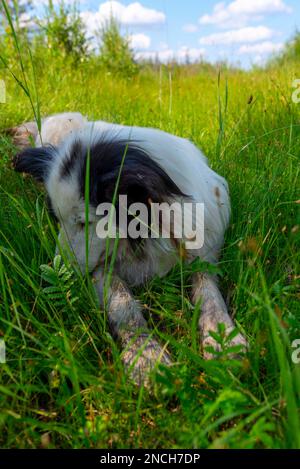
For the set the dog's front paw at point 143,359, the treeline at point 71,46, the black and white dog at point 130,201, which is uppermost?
the treeline at point 71,46

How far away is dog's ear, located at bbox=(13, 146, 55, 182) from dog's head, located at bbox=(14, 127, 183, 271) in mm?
120

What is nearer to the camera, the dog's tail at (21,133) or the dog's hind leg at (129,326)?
the dog's hind leg at (129,326)

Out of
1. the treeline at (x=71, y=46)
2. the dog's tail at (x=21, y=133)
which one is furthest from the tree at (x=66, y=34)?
the dog's tail at (x=21, y=133)

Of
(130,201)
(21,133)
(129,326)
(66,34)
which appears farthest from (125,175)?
(66,34)

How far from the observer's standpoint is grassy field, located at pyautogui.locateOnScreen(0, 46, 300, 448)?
1062 mm

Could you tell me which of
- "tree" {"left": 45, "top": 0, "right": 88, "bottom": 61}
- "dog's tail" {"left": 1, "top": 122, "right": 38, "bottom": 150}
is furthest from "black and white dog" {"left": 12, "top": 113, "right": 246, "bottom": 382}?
"tree" {"left": 45, "top": 0, "right": 88, "bottom": 61}

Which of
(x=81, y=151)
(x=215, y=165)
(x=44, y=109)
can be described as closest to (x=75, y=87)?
(x=44, y=109)

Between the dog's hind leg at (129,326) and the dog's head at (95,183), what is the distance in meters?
0.14

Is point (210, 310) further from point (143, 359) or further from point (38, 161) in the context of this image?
point (38, 161)

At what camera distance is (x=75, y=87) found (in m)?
5.25

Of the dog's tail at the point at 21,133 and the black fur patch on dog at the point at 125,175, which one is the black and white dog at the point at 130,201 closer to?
the black fur patch on dog at the point at 125,175

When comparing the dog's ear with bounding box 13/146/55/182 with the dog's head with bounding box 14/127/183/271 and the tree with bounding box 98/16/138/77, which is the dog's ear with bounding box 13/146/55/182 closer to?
the dog's head with bounding box 14/127/183/271

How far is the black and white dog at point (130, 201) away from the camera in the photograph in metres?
1.59

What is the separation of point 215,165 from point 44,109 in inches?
96.6
